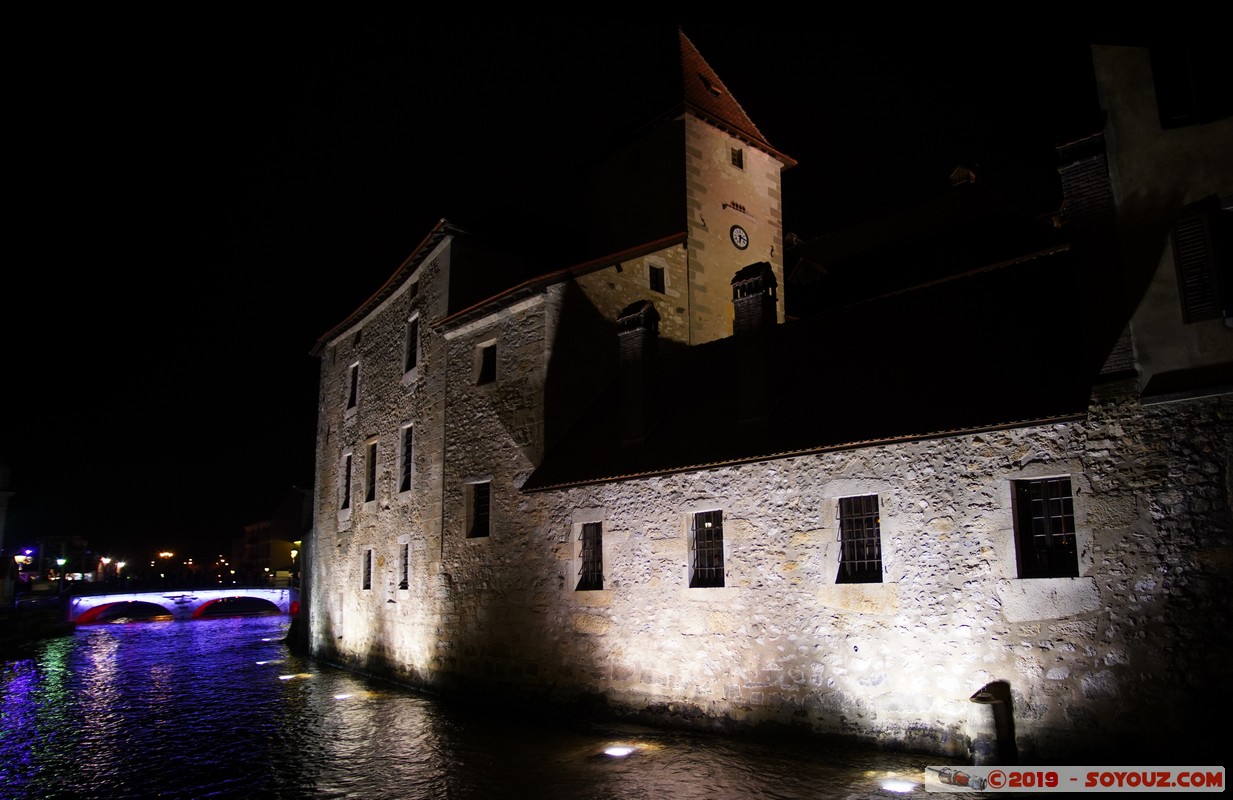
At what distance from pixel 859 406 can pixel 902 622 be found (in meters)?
2.96

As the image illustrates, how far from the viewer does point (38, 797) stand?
396 inches

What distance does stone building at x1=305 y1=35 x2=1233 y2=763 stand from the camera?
8469 millimetres

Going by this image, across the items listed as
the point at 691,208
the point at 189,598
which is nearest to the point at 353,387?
the point at 691,208

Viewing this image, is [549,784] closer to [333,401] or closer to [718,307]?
[718,307]

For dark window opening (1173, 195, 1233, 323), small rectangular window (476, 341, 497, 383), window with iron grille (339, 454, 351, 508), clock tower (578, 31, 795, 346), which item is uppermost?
clock tower (578, 31, 795, 346)

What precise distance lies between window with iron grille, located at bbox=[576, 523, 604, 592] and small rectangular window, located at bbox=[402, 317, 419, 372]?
8422 mm

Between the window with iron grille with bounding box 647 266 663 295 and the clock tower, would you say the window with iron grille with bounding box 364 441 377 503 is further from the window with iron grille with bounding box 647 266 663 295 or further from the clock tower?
the window with iron grille with bounding box 647 266 663 295

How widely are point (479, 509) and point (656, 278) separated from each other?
249 inches

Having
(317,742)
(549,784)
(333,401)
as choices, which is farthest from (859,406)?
(333,401)

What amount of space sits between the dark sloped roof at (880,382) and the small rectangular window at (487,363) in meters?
2.96

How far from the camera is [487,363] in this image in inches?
701

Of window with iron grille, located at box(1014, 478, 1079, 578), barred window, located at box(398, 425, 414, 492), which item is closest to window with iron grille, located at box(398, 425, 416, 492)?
barred window, located at box(398, 425, 414, 492)

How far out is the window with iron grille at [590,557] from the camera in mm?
14086

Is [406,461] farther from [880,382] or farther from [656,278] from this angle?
[880,382]
